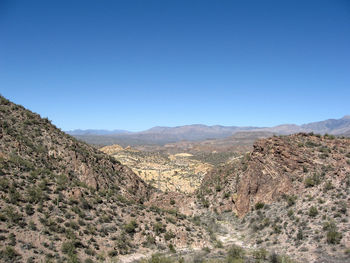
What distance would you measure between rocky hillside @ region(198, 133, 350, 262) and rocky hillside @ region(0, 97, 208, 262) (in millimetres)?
5193

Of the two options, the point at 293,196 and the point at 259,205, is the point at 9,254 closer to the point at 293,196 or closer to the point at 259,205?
the point at 259,205

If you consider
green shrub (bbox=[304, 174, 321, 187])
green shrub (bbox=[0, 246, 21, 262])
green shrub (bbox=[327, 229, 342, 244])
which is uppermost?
green shrub (bbox=[304, 174, 321, 187])

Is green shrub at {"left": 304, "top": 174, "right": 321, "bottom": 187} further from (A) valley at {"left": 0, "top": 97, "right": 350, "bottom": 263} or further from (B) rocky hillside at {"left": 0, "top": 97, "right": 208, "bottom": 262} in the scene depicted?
(B) rocky hillside at {"left": 0, "top": 97, "right": 208, "bottom": 262}

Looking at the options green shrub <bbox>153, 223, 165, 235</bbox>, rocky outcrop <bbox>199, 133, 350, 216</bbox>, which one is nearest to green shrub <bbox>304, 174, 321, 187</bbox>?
rocky outcrop <bbox>199, 133, 350, 216</bbox>

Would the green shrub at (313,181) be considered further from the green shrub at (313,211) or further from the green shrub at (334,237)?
the green shrub at (334,237)

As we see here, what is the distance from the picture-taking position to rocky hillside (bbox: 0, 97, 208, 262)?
42.9 feet

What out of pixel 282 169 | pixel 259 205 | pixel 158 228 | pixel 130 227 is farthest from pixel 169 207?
pixel 282 169

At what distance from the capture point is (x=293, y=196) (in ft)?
65.4

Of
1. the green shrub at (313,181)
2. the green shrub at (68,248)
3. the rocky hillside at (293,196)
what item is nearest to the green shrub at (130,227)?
the green shrub at (68,248)

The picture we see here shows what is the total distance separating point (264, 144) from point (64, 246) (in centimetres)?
2017

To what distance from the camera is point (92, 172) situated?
1019 inches

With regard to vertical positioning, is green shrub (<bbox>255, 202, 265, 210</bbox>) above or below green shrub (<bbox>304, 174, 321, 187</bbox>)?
below

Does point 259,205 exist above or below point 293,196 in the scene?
below

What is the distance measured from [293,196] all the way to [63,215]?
17254mm
